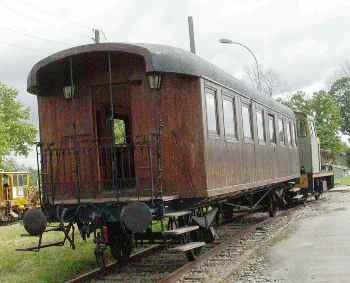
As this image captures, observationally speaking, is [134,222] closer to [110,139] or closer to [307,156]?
[110,139]

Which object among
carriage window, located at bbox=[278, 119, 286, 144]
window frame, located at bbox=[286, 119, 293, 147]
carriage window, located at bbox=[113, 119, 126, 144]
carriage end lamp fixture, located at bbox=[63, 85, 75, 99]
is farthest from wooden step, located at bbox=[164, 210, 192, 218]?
window frame, located at bbox=[286, 119, 293, 147]

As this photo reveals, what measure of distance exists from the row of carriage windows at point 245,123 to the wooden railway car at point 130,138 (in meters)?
0.04

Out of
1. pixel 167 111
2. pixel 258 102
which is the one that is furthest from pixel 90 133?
pixel 258 102

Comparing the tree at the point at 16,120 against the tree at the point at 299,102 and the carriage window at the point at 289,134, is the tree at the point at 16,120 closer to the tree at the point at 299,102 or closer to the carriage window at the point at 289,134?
the tree at the point at 299,102

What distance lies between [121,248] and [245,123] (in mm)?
3722

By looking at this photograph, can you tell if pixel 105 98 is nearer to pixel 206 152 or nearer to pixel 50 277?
pixel 206 152

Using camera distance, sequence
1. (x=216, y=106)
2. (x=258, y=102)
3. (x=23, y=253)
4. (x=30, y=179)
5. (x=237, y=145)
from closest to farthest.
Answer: (x=216, y=106)
(x=237, y=145)
(x=23, y=253)
(x=258, y=102)
(x=30, y=179)

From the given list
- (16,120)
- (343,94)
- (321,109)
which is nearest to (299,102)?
(321,109)

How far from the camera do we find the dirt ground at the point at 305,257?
27.5 feet

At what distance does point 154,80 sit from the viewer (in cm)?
903

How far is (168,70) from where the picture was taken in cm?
891

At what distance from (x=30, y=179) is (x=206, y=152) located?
27.4 metres

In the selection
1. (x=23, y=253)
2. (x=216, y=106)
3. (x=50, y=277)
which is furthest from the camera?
(x=23, y=253)

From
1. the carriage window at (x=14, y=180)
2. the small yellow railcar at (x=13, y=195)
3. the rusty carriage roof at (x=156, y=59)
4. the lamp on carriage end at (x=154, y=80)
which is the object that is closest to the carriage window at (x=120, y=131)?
the lamp on carriage end at (x=154, y=80)
